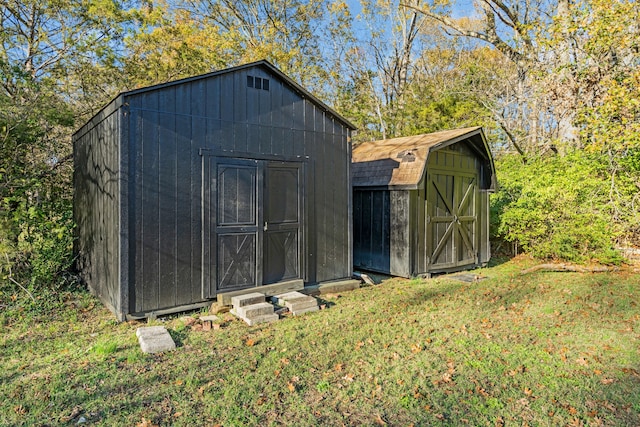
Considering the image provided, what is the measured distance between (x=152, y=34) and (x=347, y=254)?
1252 cm

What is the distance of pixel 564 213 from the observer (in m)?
9.38

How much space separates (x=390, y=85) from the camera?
20703mm

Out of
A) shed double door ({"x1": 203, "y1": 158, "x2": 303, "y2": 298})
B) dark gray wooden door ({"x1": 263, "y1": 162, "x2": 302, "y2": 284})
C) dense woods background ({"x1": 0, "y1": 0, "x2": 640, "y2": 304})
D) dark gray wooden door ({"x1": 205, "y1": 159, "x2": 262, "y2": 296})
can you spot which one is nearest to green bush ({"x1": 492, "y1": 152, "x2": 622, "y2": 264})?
dense woods background ({"x1": 0, "y1": 0, "x2": 640, "y2": 304})

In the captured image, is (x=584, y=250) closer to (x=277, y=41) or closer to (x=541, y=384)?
(x=541, y=384)

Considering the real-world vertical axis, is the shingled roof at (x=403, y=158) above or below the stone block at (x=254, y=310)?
above

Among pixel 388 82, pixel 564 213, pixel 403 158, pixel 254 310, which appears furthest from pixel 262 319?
pixel 388 82

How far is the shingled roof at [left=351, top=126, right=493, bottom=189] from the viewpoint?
8.20m

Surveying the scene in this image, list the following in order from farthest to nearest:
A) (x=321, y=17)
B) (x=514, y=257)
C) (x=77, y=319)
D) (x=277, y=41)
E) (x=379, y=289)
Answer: (x=321, y=17), (x=277, y=41), (x=514, y=257), (x=379, y=289), (x=77, y=319)

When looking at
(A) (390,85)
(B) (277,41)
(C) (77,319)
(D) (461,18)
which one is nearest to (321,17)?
(B) (277,41)

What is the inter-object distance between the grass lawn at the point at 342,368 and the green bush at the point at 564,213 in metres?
2.92

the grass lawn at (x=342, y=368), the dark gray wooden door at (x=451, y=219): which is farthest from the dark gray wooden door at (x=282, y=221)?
the dark gray wooden door at (x=451, y=219)

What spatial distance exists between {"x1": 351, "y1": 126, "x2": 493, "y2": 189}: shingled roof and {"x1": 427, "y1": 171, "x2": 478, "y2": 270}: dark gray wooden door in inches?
21.8

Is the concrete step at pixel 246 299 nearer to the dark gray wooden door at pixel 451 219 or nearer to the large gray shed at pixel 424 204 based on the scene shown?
the large gray shed at pixel 424 204

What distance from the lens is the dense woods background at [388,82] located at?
23.4 ft
